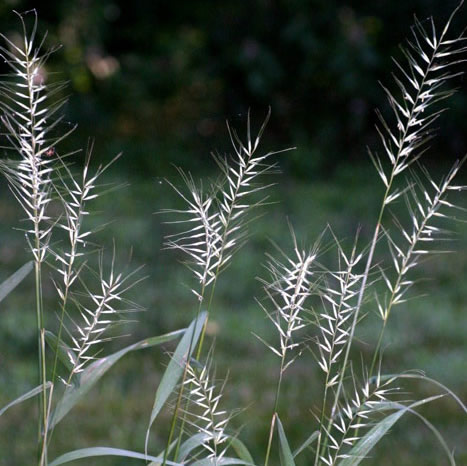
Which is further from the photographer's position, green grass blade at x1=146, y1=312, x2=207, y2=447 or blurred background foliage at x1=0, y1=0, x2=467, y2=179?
blurred background foliage at x1=0, y1=0, x2=467, y2=179

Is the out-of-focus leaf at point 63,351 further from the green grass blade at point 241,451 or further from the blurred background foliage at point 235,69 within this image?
the blurred background foliage at point 235,69

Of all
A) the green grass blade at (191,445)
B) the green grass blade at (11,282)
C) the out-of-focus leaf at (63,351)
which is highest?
the green grass blade at (11,282)

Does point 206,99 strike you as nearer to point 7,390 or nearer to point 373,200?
point 373,200

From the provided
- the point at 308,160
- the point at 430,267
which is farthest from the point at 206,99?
the point at 430,267

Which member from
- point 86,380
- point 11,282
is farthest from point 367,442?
point 11,282

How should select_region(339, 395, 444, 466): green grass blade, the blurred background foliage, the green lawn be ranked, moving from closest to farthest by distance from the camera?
select_region(339, 395, 444, 466): green grass blade → the green lawn → the blurred background foliage

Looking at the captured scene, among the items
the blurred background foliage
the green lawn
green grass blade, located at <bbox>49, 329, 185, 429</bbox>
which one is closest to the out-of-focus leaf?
green grass blade, located at <bbox>49, 329, 185, 429</bbox>

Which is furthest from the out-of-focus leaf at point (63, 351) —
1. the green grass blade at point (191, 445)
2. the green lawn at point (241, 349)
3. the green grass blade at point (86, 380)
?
the green lawn at point (241, 349)

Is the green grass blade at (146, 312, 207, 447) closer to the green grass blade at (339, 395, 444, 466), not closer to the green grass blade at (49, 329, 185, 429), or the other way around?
the green grass blade at (49, 329, 185, 429)

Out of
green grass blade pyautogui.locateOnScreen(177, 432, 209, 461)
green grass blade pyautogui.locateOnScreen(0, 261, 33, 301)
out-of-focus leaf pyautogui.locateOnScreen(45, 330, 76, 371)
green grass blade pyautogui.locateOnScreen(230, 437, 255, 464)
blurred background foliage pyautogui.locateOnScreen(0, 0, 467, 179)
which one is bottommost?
blurred background foliage pyautogui.locateOnScreen(0, 0, 467, 179)

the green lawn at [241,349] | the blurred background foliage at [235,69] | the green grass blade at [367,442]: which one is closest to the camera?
the green grass blade at [367,442]

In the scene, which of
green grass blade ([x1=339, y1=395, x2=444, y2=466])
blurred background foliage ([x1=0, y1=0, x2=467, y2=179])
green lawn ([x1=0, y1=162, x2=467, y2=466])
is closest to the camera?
green grass blade ([x1=339, y1=395, x2=444, y2=466])

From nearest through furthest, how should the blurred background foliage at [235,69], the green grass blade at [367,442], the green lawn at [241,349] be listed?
the green grass blade at [367,442]
the green lawn at [241,349]
the blurred background foliage at [235,69]

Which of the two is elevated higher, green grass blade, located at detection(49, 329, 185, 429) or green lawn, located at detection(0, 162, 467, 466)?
green grass blade, located at detection(49, 329, 185, 429)
